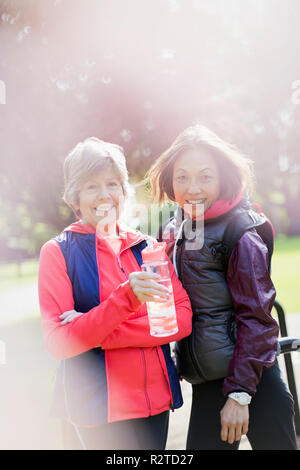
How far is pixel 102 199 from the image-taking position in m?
2.15

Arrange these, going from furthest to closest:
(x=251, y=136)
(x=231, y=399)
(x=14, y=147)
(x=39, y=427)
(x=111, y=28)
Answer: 1. (x=251, y=136)
2. (x=14, y=147)
3. (x=111, y=28)
4. (x=39, y=427)
5. (x=231, y=399)

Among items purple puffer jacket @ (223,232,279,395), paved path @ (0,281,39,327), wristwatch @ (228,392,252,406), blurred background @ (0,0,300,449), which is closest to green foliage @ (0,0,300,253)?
blurred background @ (0,0,300,449)

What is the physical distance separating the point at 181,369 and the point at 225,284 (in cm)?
49

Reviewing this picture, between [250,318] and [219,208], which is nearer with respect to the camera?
[250,318]

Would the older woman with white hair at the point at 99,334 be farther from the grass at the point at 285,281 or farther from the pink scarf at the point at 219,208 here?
the grass at the point at 285,281

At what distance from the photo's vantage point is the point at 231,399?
205cm

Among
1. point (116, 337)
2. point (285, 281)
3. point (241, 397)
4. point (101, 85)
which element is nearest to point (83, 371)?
point (116, 337)

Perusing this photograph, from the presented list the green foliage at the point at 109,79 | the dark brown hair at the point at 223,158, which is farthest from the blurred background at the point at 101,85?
the dark brown hair at the point at 223,158

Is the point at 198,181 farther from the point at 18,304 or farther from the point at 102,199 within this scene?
the point at 18,304

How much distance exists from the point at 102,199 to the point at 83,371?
2.56 ft

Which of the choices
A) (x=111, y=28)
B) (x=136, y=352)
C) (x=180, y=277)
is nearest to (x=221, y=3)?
(x=111, y=28)

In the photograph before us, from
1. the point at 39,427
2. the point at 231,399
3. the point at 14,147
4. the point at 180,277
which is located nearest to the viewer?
the point at 231,399

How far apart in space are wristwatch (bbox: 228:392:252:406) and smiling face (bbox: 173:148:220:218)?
33.2 inches

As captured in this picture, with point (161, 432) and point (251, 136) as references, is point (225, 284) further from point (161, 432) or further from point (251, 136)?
point (251, 136)
